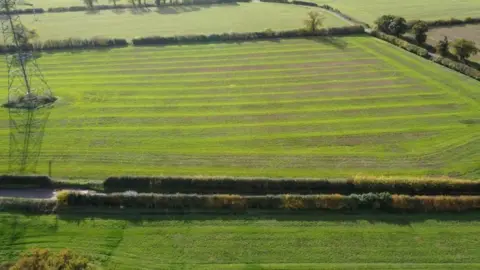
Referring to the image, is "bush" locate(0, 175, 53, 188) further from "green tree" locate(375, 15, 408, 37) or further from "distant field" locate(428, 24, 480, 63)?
"distant field" locate(428, 24, 480, 63)

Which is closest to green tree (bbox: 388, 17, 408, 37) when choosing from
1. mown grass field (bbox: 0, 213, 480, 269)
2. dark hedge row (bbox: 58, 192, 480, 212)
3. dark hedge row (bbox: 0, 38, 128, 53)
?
dark hedge row (bbox: 58, 192, 480, 212)

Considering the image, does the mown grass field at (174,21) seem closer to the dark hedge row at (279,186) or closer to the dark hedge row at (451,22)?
the dark hedge row at (451,22)

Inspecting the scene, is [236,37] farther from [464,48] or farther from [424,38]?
[464,48]

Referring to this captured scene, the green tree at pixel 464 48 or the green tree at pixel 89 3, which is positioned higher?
the green tree at pixel 89 3

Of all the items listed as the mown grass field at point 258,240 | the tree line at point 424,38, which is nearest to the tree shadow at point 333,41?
the tree line at point 424,38

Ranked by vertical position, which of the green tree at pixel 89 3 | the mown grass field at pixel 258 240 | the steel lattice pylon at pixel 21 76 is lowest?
the mown grass field at pixel 258 240

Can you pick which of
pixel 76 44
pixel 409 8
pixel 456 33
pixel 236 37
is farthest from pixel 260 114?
pixel 409 8

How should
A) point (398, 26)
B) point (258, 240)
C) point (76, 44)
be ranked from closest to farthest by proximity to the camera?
point (258, 240)
point (398, 26)
point (76, 44)
